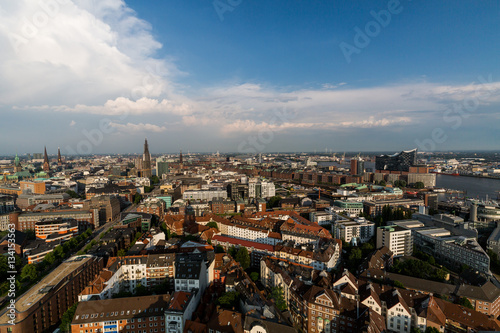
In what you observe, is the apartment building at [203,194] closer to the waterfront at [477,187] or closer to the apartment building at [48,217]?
the apartment building at [48,217]

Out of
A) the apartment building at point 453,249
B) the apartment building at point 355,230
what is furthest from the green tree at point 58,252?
the apartment building at point 453,249

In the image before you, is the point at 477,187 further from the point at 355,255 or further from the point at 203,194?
the point at 203,194

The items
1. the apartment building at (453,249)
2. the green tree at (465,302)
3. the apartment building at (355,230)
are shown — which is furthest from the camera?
the apartment building at (355,230)

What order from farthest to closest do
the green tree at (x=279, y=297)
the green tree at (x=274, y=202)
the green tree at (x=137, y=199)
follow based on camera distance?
1. the green tree at (x=137, y=199)
2. the green tree at (x=274, y=202)
3. the green tree at (x=279, y=297)

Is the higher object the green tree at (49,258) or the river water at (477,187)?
the green tree at (49,258)

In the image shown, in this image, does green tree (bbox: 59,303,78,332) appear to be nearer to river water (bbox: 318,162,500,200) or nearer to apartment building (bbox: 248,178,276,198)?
apartment building (bbox: 248,178,276,198)

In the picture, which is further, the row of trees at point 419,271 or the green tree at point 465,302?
the row of trees at point 419,271

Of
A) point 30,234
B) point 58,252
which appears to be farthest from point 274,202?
point 30,234
